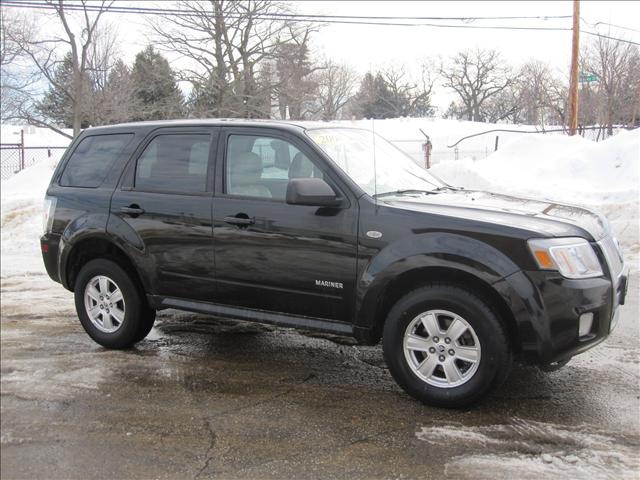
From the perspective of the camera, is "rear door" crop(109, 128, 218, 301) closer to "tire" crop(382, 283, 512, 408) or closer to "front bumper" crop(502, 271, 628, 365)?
"tire" crop(382, 283, 512, 408)

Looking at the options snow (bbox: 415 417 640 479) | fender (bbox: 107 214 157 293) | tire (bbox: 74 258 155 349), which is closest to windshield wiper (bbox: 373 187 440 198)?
snow (bbox: 415 417 640 479)

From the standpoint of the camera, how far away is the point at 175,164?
190 inches

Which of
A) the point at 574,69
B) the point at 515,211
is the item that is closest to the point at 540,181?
the point at 574,69

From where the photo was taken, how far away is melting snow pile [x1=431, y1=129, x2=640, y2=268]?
1094cm

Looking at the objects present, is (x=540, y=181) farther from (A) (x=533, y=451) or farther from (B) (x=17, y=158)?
(B) (x=17, y=158)

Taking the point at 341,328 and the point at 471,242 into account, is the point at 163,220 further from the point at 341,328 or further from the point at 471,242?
the point at 471,242

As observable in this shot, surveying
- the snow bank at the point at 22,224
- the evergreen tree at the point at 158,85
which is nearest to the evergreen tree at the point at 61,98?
Result: the snow bank at the point at 22,224

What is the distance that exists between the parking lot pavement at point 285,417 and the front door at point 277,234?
636mm

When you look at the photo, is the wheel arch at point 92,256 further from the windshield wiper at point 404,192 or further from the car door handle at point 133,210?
the windshield wiper at point 404,192

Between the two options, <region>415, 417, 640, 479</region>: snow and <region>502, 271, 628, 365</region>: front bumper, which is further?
<region>502, 271, 628, 365</region>: front bumper

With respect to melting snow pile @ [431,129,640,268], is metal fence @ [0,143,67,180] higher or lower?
higher

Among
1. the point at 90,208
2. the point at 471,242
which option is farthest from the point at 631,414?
the point at 90,208

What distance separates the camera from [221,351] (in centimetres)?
510

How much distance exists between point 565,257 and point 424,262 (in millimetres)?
825
